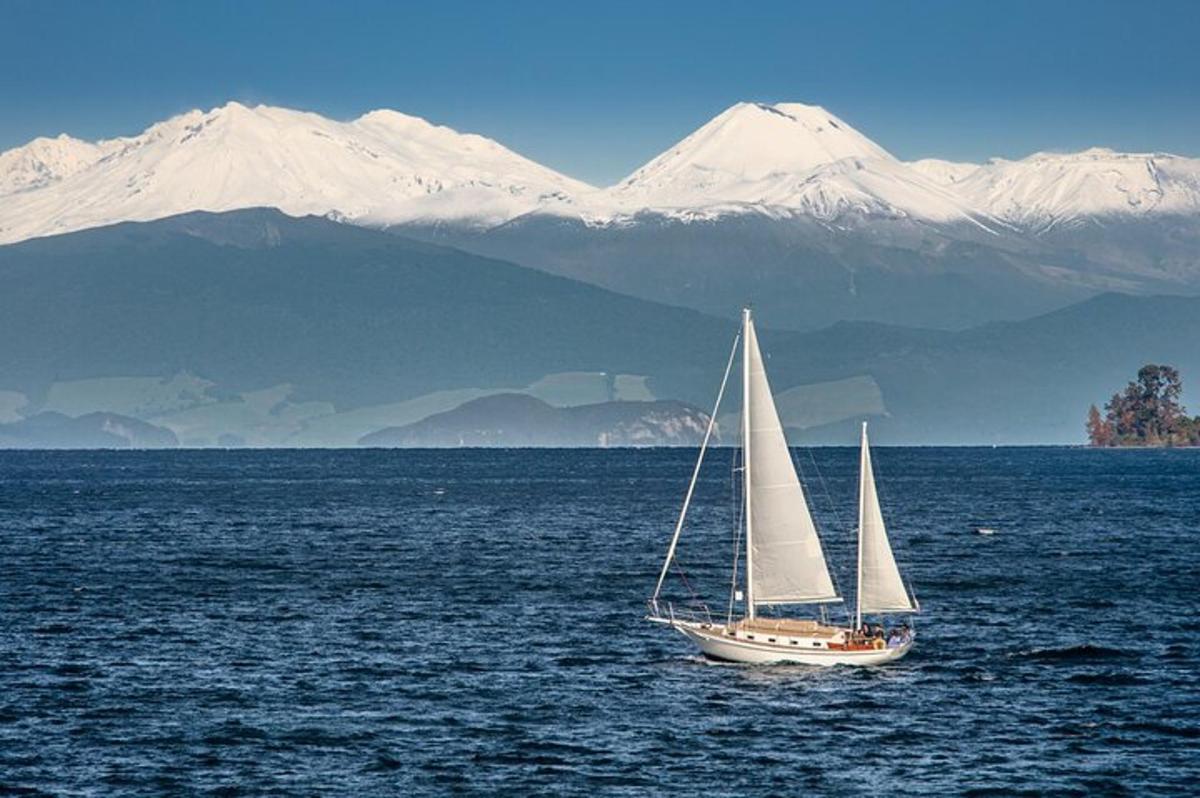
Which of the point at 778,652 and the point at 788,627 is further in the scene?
the point at 788,627

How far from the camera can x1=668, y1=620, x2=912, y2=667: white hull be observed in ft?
268

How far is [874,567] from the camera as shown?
284ft

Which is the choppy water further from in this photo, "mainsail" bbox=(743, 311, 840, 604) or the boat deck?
"mainsail" bbox=(743, 311, 840, 604)

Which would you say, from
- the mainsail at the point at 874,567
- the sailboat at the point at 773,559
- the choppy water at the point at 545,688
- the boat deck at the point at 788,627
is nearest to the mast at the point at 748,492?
the sailboat at the point at 773,559

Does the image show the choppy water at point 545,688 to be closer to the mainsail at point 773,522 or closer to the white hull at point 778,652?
the white hull at point 778,652

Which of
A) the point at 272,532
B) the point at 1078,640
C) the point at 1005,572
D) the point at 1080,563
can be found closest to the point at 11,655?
the point at 1078,640

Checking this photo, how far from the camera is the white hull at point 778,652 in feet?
268

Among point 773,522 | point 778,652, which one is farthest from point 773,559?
point 778,652

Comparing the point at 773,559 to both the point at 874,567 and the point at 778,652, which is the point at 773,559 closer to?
the point at 778,652

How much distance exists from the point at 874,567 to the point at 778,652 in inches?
274

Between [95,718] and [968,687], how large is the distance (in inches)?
1220

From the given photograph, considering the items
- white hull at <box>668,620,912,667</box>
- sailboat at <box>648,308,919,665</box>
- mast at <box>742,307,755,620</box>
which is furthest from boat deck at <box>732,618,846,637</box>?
white hull at <box>668,620,912,667</box>

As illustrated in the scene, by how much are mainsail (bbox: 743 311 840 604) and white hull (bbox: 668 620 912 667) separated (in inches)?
68.4

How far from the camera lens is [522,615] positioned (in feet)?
339
